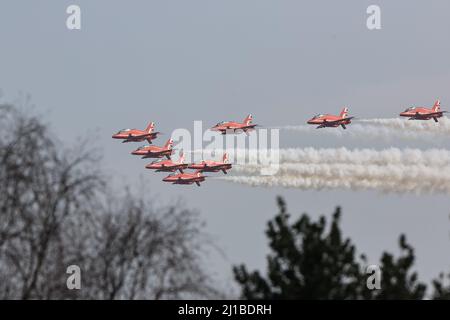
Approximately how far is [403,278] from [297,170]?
84906mm

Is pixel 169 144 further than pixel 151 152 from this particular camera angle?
Yes

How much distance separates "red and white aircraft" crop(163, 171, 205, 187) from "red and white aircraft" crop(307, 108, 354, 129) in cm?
1546

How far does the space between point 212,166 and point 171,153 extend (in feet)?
18.3

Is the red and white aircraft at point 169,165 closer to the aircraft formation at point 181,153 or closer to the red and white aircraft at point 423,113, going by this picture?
the aircraft formation at point 181,153

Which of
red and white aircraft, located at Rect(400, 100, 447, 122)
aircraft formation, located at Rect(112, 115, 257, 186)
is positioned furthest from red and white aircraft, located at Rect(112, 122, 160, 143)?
red and white aircraft, located at Rect(400, 100, 447, 122)

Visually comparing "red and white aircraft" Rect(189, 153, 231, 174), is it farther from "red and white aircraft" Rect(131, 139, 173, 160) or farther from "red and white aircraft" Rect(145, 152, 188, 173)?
"red and white aircraft" Rect(131, 139, 173, 160)

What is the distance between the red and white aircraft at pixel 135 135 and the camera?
5979 inches

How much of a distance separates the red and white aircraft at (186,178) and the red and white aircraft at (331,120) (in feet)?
50.7

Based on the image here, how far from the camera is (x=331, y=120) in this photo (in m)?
143

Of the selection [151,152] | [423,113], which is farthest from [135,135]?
[423,113]

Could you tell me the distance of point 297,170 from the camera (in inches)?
5344

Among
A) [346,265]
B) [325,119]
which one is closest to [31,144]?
[346,265]

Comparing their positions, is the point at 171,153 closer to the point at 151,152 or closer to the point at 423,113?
the point at 151,152
